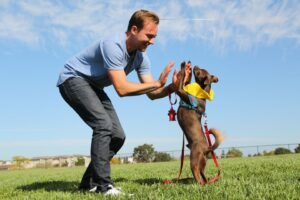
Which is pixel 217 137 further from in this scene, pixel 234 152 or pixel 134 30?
pixel 234 152

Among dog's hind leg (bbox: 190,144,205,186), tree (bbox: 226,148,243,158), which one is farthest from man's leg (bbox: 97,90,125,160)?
tree (bbox: 226,148,243,158)

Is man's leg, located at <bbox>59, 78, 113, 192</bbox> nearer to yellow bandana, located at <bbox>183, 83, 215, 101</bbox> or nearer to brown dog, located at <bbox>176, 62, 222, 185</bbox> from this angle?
brown dog, located at <bbox>176, 62, 222, 185</bbox>

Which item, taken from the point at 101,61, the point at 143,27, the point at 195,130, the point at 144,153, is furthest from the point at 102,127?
the point at 144,153

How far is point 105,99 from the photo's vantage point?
236 inches

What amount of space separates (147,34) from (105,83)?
102cm

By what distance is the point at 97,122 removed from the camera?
213 inches

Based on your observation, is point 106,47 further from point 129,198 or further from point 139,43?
point 129,198

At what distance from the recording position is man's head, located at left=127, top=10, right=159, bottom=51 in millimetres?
5246

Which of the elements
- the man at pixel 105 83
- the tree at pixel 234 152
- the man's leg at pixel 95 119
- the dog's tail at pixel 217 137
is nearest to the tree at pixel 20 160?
the tree at pixel 234 152

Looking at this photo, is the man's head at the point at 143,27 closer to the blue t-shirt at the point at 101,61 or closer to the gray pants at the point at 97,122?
the blue t-shirt at the point at 101,61

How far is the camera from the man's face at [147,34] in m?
5.27

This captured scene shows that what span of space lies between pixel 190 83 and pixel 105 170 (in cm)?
191

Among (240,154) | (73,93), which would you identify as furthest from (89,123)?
(240,154)

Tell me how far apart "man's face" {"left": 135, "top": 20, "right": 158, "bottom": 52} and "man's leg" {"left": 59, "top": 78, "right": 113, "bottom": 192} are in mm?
1009
